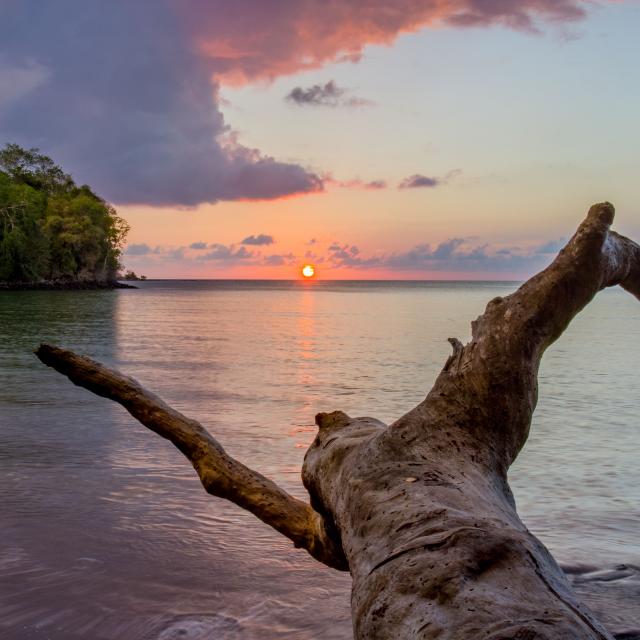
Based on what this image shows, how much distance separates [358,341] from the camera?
26984mm

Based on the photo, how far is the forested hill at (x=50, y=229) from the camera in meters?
82.5

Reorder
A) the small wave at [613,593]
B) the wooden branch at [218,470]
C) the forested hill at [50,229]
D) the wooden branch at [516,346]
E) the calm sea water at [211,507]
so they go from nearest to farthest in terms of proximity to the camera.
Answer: the wooden branch at [516,346] < the wooden branch at [218,470] < the small wave at [613,593] < the calm sea water at [211,507] < the forested hill at [50,229]

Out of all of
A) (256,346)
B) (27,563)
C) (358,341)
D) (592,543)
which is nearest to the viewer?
(27,563)

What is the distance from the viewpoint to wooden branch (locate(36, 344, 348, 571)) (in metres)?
3.48

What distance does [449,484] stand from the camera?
2695mm

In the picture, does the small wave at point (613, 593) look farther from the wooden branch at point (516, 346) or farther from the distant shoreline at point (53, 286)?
the distant shoreline at point (53, 286)

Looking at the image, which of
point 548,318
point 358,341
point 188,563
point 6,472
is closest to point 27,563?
point 188,563

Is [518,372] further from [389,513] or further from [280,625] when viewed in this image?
[280,625]

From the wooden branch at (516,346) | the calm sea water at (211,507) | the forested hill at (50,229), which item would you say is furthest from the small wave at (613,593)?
the forested hill at (50,229)

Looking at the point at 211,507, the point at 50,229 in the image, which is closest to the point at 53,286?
the point at 50,229

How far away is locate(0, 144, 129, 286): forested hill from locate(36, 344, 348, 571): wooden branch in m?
83.7

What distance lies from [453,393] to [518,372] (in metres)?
0.34

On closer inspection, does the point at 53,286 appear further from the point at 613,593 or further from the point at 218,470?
the point at 613,593

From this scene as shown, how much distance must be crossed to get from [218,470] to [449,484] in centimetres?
140
